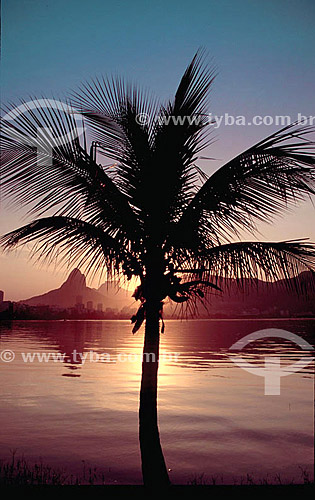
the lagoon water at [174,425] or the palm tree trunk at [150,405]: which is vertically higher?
the palm tree trunk at [150,405]

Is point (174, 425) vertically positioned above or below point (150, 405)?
below

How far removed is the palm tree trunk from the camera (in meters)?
7.83

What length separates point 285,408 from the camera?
27312mm

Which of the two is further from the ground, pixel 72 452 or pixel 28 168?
pixel 28 168

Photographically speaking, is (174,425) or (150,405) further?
(174,425)

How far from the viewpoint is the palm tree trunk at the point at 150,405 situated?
25.7 ft

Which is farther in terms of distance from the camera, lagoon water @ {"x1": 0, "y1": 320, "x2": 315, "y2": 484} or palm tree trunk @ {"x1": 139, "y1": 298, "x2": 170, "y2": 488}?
lagoon water @ {"x1": 0, "y1": 320, "x2": 315, "y2": 484}

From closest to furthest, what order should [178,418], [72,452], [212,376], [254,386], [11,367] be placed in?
[72,452]
[178,418]
[254,386]
[212,376]
[11,367]

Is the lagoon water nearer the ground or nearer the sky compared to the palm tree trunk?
nearer the ground

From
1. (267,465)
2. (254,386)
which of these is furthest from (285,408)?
(267,465)

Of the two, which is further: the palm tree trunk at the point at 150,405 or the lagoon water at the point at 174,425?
the lagoon water at the point at 174,425

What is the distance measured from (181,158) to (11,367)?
42616mm

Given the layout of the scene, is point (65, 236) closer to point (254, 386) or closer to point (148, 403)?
point (148, 403)

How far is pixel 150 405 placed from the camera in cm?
793
